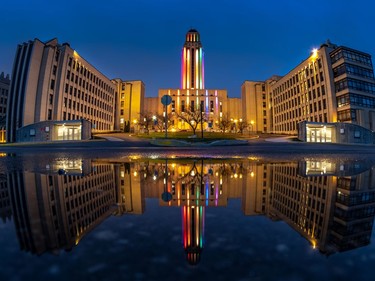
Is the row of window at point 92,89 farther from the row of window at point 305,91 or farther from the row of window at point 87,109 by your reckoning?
the row of window at point 305,91

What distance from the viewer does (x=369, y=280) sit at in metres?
1.83

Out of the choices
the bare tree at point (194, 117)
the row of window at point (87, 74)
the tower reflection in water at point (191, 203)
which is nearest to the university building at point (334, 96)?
the bare tree at point (194, 117)

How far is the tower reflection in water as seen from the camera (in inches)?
107

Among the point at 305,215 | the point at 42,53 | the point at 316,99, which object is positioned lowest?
the point at 305,215

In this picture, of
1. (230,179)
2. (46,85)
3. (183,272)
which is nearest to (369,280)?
(183,272)

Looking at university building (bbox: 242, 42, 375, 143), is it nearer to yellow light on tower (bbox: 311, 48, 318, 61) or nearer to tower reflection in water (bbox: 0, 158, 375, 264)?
yellow light on tower (bbox: 311, 48, 318, 61)

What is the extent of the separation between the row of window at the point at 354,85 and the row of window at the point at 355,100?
1.84 m

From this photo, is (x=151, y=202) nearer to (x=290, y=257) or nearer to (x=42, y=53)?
(x=290, y=257)

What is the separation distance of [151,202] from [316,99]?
7105 centimetres

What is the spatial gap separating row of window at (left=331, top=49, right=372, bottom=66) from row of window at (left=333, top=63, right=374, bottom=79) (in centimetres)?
172

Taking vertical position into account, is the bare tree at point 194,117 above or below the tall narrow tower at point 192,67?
below

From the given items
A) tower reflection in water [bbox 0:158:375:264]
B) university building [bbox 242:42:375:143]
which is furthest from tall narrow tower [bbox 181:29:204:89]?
tower reflection in water [bbox 0:158:375:264]

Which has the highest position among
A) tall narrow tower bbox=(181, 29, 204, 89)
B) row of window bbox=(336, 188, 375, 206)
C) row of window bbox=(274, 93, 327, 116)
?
tall narrow tower bbox=(181, 29, 204, 89)

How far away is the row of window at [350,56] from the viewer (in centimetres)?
5914
